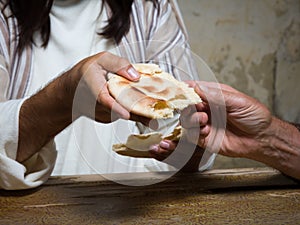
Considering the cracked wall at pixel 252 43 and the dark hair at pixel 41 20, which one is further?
the cracked wall at pixel 252 43

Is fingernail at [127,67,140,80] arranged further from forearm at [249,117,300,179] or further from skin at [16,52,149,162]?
forearm at [249,117,300,179]

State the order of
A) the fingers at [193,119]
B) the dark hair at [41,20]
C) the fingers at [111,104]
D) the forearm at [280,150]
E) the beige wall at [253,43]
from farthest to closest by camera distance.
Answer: the beige wall at [253,43], the dark hair at [41,20], the forearm at [280,150], the fingers at [193,119], the fingers at [111,104]

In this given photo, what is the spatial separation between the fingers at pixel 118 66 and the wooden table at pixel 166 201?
23 cm

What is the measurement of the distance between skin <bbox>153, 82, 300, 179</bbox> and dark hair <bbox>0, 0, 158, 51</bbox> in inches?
16.1

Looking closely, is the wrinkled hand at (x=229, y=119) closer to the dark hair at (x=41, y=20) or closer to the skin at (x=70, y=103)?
the skin at (x=70, y=103)

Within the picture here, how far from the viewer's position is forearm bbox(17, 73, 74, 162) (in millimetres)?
947

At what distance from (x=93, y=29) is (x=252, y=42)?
91 centimetres

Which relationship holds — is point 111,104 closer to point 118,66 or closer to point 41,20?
point 118,66

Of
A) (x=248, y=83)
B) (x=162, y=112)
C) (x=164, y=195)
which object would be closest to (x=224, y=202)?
(x=164, y=195)

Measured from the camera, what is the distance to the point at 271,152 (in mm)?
1052

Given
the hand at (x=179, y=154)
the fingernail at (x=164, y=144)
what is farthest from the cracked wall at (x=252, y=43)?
the fingernail at (x=164, y=144)

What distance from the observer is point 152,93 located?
823mm

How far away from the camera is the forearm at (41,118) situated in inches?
37.3

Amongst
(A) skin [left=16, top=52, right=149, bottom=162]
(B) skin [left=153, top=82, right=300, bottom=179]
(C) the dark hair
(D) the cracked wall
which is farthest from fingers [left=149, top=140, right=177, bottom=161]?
(D) the cracked wall
